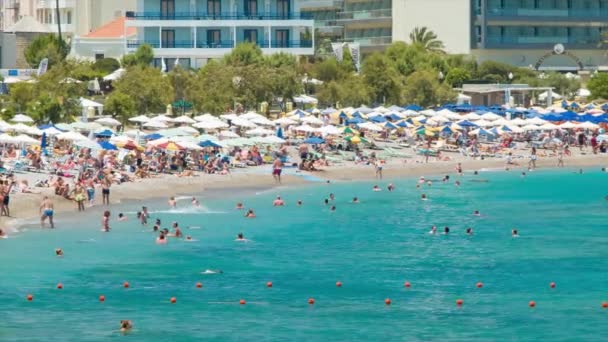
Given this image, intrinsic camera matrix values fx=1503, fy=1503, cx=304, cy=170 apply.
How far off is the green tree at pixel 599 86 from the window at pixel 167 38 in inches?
1313

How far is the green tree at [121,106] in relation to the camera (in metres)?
90.9

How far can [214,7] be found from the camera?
121 metres

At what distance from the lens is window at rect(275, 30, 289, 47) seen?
4828 inches

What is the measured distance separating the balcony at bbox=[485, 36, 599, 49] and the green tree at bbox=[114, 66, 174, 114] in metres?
50.6

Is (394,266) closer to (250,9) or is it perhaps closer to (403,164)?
(403,164)

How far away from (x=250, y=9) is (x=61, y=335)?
268 ft

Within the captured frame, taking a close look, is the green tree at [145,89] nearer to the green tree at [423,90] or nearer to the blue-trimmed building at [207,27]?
the green tree at [423,90]

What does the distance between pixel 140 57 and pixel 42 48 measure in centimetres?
874

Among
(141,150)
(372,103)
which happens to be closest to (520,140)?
(372,103)

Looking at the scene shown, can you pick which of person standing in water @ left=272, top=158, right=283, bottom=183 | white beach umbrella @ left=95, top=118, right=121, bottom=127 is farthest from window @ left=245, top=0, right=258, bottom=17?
person standing in water @ left=272, top=158, right=283, bottom=183

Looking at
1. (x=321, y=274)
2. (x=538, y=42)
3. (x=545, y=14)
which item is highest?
(x=545, y=14)

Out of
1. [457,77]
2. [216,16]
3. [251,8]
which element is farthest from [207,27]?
[457,77]

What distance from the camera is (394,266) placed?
54.5 m

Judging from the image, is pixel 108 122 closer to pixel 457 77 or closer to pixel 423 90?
pixel 423 90
